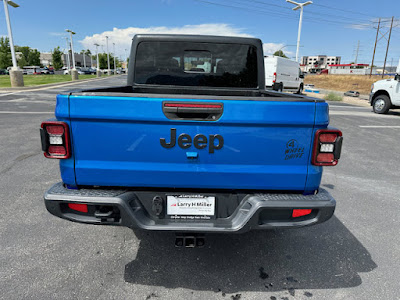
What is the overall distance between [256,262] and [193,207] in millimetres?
1019

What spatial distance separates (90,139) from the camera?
6.99ft

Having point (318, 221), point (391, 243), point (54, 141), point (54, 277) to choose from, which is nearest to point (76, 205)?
point (54, 141)

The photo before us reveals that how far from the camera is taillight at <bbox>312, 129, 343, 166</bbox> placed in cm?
219

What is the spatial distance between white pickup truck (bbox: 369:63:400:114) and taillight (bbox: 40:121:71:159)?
13.9 m

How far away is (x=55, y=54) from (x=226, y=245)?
10078 centimetres

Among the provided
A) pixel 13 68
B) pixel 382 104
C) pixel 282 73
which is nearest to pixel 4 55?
pixel 13 68

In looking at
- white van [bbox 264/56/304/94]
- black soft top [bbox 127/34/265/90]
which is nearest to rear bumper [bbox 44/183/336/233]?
black soft top [bbox 127/34/265/90]

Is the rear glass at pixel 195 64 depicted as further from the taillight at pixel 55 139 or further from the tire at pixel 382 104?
the tire at pixel 382 104

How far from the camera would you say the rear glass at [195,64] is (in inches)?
143

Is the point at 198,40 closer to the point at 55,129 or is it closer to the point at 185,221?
the point at 55,129

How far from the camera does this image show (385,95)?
14.0m

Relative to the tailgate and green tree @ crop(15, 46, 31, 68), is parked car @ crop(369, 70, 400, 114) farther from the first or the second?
green tree @ crop(15, 46, 31, 68)

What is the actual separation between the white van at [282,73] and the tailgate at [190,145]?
18591 mm

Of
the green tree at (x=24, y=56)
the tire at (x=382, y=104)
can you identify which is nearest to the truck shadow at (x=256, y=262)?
the tire at (x=382, y=104)
